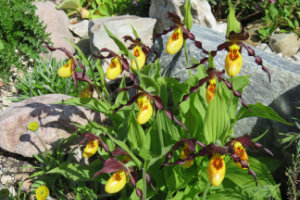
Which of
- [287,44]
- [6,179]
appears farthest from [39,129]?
[287,44]

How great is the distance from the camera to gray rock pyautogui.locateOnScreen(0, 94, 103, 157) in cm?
274

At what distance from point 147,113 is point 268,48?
9.03 feet

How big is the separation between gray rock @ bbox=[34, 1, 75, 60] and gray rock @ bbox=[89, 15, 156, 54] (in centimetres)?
53

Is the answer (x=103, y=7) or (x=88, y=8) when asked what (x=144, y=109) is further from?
(x=88, y=8)

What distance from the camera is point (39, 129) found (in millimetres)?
2725

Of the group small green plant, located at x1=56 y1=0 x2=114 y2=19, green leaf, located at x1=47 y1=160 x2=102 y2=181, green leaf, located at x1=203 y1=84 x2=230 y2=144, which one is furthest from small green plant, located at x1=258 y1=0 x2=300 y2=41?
green leaf, located at x1=47 y1=160 x2=102 y2=181

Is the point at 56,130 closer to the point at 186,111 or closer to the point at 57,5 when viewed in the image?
the point at 186,111

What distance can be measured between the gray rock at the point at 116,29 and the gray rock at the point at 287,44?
1534 millimetres

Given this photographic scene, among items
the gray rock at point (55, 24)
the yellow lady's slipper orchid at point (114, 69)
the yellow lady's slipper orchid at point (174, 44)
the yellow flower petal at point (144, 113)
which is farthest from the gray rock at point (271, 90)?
the gray rock at point (55, 24)

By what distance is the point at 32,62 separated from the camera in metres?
3.93

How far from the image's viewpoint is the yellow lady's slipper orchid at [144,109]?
1681mm

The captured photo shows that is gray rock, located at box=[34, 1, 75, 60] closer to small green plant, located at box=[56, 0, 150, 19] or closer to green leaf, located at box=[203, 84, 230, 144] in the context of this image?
small green plant, located at box=[56, 0, 150, 19]

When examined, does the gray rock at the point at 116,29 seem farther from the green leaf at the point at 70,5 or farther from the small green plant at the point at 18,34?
the green leaf at the point at 70,5

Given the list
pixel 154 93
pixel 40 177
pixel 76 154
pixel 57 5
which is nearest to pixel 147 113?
pixel 154 93
